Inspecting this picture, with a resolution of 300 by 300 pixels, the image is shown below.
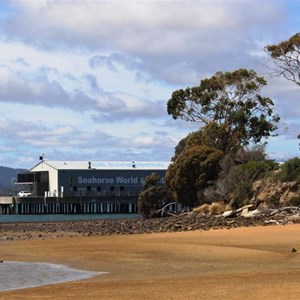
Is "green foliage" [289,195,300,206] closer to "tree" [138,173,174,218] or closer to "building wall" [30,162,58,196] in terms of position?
"tree" [138,173,174,218]

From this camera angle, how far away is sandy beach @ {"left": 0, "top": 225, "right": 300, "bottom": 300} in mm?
16078

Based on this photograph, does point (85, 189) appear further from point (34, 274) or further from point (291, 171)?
point (34, 274)

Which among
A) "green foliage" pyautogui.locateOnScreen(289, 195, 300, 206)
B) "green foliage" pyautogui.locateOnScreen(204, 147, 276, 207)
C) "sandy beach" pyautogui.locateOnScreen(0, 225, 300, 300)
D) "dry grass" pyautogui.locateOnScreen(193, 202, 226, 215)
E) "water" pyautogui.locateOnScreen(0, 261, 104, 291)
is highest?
"green foliage" pyautogui.locateOnScreen(204, 147, 276, 207)

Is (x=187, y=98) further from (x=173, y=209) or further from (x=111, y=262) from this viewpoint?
(x=111, y=262)

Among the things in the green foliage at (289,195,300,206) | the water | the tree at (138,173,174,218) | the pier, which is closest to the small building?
the pier

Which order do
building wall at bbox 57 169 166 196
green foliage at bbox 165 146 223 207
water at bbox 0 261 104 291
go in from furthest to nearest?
building wall at bbox 57 169 166 196 → green foliage at bbox 165 146 223 207 → water at bbox 0 261 104 291

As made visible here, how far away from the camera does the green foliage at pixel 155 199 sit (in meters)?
75.8

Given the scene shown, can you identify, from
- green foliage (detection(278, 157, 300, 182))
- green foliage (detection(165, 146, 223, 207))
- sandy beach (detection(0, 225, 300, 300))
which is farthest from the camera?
green foliage (detection(165, 146, 223, 207))

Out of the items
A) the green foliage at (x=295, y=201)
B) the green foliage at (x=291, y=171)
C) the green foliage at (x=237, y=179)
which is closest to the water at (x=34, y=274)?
the green foliage at (x=295, y=201)

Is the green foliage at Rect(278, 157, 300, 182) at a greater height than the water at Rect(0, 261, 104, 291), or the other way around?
the green foliage at Rect(278, 157, 300, 182)

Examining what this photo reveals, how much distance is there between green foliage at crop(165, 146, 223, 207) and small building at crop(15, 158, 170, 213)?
58.9m

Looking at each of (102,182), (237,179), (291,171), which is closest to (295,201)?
(291,171)

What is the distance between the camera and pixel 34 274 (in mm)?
21562

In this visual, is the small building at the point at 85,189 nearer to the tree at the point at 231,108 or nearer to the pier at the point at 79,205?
the pier at the point at 79,205
